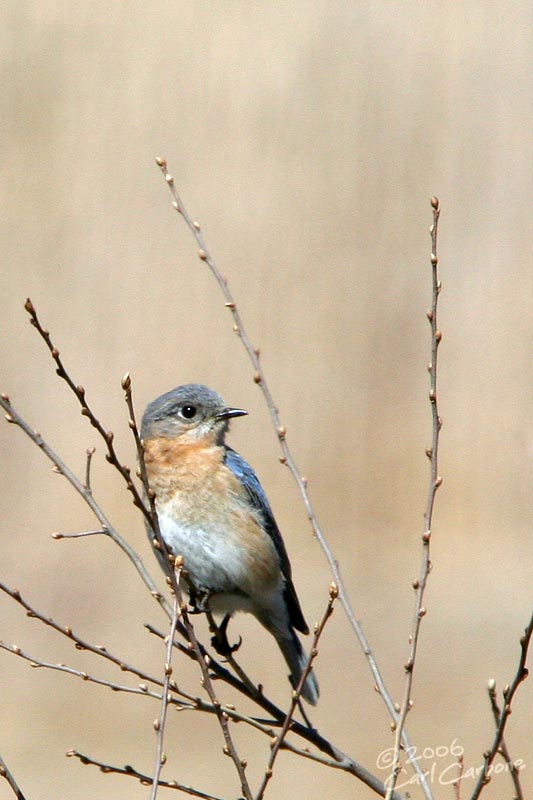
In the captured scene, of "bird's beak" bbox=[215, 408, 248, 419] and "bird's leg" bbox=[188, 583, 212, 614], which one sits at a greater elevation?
"bird's beak" bbox=[215, 408, 248, 419]

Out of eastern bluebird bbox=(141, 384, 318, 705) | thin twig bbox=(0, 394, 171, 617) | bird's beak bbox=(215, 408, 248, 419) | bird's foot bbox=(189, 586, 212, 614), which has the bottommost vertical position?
thin twig bbox=(0, 394, 171, 617)

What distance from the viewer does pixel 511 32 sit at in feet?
23.3

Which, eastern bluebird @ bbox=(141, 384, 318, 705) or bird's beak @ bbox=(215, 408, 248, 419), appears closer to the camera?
eastern bluebird @ bbox=(141, 384, 318, 705)

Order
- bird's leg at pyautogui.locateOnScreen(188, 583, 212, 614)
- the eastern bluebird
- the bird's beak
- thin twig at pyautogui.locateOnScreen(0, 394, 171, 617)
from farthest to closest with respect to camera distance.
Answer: the bird's beak, the eastern bluebird, bird's leg at pyautogui.locateOnScreen(188, 583, 212, 614), thin twig at pyautogui.locateOnScreen(0, 394, 171, 617)

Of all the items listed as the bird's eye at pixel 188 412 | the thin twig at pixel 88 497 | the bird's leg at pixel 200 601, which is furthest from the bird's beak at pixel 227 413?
the thin twig at pixel 88 497

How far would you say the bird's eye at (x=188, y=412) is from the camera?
504 centimetres

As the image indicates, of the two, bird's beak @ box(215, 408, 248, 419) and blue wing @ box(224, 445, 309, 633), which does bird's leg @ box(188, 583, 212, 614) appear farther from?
bird's beak @ box(215, 408, 248, 419)

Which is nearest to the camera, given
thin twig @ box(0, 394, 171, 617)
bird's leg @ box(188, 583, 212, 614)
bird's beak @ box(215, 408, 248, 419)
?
thin twig @ box(0, 394, 171, 617)

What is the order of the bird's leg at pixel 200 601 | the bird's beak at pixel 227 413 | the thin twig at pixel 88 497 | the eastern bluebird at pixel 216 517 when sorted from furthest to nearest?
the bird's beak at pixel 227 413 → the eastern bluebird at pixel 216 517 → the bird's leg at pixel 200 601 → the thin twig at pixel 88 497

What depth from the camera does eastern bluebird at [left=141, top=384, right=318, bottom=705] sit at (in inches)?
184

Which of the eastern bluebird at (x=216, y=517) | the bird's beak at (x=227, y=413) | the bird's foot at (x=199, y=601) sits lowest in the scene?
the bird's foot at (x=199, y=601)

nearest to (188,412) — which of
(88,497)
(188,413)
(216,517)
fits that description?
(188,413)

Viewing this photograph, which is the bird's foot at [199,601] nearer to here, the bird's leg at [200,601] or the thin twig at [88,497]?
the bird's leg at [200,601]

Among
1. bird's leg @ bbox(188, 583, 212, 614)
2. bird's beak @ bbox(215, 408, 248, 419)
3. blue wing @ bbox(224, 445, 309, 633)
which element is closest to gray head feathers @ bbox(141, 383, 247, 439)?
bird's beak @ bbox(215, 408, 248, 419)
